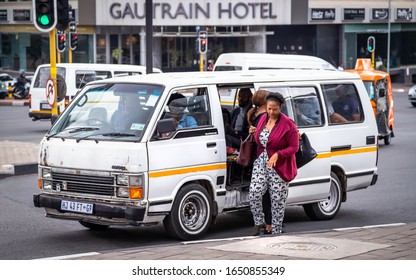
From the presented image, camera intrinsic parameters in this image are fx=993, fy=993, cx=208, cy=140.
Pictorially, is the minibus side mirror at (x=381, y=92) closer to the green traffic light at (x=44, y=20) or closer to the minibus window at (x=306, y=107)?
the green traffic light at (x=44, y=20)

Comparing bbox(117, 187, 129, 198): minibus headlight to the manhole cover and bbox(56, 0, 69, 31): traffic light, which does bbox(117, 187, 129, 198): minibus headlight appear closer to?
the manhole cover

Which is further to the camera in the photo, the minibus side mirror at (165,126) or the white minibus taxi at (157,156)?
the minibus side mirror at (165,126)

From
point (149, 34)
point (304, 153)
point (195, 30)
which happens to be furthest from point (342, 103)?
point (195, 30)

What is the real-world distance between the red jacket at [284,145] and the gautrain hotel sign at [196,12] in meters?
52.6

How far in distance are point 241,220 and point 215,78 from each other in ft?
7.19

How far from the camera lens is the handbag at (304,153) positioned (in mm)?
11367

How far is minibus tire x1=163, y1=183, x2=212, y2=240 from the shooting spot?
11.2 meters

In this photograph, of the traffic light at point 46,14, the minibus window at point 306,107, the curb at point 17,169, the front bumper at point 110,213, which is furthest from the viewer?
the traffic light at point 46,14

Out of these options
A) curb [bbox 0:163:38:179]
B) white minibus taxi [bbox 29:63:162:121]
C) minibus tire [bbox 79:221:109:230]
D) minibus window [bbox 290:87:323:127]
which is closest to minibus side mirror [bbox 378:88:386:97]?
white minibus taxi [bbox 29:63:162:121]

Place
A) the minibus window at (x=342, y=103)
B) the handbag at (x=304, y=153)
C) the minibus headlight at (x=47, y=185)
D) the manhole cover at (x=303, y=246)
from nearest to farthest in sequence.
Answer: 1. the manhole cover at (x=303, y=246)
2. the handbag at (x=304, y=153)
3. the minibus headlight at (x=47, y=185)
4. the minibus window at (x=342, y=103)

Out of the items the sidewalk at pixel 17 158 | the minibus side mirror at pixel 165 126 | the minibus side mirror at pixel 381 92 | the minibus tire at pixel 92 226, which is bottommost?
the sidewalk at pixel 17 158

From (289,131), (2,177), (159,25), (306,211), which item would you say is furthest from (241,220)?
(159,25)

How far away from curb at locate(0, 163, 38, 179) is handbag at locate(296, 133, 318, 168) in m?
8.03

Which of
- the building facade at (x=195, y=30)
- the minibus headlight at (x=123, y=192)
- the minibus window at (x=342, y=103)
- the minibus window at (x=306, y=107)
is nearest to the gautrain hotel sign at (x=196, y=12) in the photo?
the building facade at (x=195, y=30)
